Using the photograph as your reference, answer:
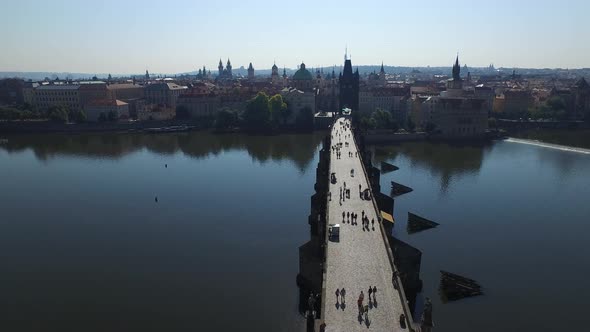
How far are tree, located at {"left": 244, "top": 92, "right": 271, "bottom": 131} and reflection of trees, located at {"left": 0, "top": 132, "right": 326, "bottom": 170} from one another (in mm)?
4967

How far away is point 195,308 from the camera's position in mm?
24531

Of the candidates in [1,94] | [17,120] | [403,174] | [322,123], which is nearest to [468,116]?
[322,123]

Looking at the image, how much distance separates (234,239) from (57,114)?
7611cm

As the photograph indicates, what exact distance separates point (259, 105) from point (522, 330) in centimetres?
7233

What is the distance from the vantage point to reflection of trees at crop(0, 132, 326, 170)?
68938mm

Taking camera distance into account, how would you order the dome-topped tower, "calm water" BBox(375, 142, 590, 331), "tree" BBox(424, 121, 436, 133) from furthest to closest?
the dome-topped tower < "tree" BBox(424, 121, 436, 133) < "calm water" BBox(375, 142, 590, 331)

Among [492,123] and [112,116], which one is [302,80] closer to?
[112,116]

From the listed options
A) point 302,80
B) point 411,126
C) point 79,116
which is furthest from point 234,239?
point 302,80

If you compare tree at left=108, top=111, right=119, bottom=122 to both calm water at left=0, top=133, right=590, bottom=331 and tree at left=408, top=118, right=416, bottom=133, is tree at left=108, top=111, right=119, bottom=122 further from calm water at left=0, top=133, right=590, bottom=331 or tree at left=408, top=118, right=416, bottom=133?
tree at left=408, top=118, right=416, bottom=133

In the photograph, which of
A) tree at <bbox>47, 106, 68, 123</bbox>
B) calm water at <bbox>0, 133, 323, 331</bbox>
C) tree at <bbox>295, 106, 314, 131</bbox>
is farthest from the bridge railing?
tree at <bbox>47, 106, 68, 123</bbox>

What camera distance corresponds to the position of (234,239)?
33.9m

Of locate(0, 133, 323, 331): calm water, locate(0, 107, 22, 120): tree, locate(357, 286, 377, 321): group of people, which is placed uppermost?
locate(0, 107, 22, 120): tree

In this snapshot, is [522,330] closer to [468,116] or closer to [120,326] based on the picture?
[120,326]

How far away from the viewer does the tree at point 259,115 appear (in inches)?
3543
